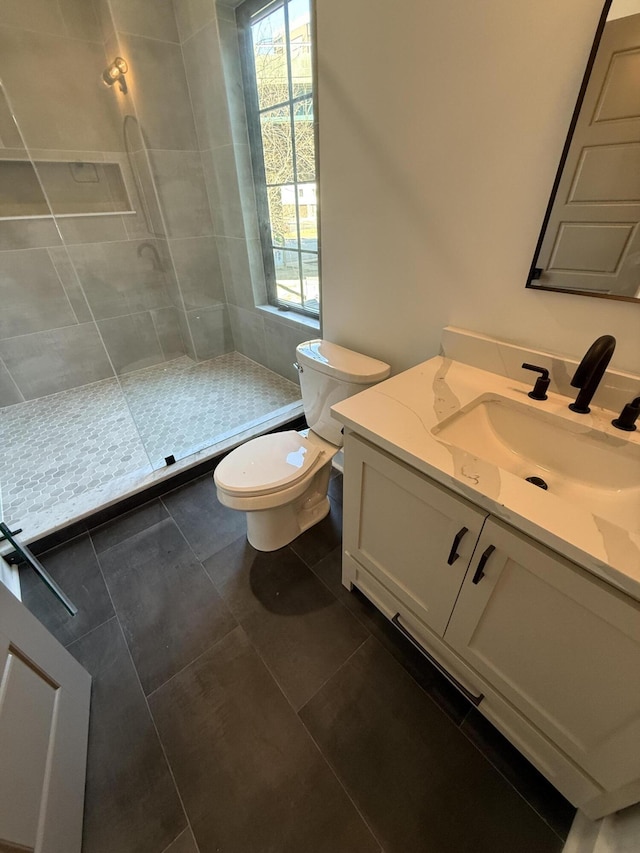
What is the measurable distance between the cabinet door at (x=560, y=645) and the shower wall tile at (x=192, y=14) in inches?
107

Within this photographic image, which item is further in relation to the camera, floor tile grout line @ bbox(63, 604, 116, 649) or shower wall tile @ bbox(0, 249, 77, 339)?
shower wall tile @ bbox(0, 249, 77, 339)

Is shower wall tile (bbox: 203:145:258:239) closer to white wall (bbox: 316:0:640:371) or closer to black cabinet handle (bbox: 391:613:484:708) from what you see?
white wall (bbox: 316:0:640:371)

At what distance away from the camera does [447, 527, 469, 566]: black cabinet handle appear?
0.72 m

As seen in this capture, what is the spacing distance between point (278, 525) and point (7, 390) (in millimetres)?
2274

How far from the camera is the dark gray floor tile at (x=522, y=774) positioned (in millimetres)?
851

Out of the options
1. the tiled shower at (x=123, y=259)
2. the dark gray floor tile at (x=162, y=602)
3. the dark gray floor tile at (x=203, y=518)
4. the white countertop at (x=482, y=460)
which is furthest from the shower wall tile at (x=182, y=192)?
the white countertop at (x=482, y=460)

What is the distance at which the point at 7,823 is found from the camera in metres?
0.61

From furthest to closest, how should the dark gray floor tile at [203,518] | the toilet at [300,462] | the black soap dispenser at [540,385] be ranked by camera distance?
the dark gray floor tile at [203,518]
the toilet at [300,462]
the black soap dispenser at [540,385]

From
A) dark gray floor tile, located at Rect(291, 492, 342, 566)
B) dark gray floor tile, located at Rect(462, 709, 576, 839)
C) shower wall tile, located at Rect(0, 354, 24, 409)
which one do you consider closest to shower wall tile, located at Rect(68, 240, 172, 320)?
shower wall tile, located at Rect(0, 354, 24, 409)

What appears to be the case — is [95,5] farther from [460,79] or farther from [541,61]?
[541,61]

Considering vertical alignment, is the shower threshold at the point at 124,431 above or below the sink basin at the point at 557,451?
below

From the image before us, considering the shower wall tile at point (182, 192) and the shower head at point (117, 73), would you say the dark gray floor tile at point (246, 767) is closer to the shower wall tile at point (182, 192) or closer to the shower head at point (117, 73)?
the shower wall tile at point (182, 192)

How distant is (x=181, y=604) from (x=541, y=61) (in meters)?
1.89

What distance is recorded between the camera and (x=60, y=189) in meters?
2.22
